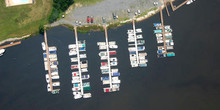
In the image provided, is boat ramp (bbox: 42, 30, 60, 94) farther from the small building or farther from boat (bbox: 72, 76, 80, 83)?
the small building

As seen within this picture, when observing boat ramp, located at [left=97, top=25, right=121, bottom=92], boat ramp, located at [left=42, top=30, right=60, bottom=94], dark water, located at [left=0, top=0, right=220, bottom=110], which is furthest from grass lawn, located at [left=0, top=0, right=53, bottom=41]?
boat ramp, located at [left=97, top=25, right=121, bottom=92]

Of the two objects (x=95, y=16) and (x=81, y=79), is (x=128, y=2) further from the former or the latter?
(x=81, y=79)

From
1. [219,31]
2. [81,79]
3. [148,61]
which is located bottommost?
[81,79]

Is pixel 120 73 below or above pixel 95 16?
below

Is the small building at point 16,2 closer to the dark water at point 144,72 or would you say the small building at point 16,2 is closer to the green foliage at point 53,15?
the green foliage at point 53,15

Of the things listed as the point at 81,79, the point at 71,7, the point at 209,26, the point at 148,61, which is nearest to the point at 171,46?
the point at 148,61
